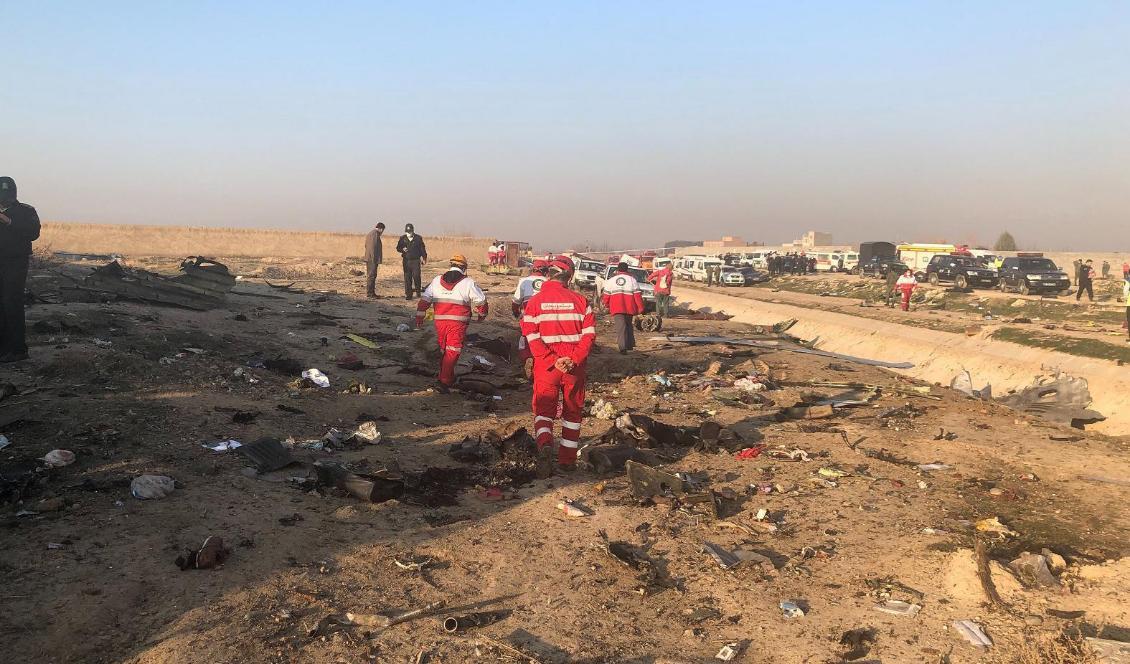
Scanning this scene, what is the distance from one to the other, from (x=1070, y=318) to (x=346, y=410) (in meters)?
22.3

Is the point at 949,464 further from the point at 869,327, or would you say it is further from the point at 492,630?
the point at 869,327

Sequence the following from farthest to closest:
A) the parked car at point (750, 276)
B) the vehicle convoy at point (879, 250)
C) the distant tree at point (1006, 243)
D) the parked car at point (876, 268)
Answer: the distant tree at point (1006, 243) < the vehicle convoy at point (879, 250) < the parked car at point (750, 276) < the parked car at point (876, 268)


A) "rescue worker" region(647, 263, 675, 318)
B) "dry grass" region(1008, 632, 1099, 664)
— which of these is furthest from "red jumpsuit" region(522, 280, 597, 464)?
"rescue worker" region(647, 263, 675, 318)

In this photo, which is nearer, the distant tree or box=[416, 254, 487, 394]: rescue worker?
box=[416, 254, 487, 394]: rescue worker

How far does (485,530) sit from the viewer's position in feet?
18.6

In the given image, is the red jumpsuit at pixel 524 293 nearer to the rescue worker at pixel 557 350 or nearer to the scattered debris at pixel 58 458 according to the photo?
the rescue worker at pixel 557 350

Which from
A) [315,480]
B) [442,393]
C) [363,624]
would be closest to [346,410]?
[442,393]

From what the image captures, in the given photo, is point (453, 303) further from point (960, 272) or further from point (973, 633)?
point (960, 272)

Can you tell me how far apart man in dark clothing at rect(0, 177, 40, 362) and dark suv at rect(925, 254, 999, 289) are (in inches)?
1261

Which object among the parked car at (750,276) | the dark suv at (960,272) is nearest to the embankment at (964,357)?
the dark suv at (960,272)

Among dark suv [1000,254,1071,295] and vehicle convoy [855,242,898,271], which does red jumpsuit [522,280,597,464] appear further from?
vehicle convoy [855,242,898,271]

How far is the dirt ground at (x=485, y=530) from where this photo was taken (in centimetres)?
416

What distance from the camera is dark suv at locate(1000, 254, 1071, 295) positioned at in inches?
1157

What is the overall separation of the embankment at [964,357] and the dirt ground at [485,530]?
2800 mm
